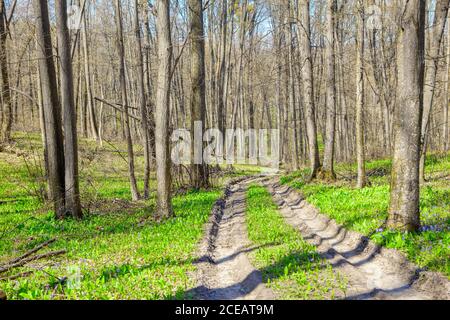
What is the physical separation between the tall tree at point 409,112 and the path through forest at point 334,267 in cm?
97

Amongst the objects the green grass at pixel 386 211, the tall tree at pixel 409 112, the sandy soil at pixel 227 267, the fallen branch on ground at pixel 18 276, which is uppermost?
the tall tree at pixel 409 112

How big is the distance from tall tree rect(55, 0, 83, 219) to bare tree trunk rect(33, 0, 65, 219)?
1.03 ft

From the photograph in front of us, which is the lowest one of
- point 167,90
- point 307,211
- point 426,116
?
point 307,211

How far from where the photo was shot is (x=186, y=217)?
11039 millimetres

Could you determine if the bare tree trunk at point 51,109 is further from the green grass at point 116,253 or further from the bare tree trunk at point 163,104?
the bare tree trunk at point 163,104

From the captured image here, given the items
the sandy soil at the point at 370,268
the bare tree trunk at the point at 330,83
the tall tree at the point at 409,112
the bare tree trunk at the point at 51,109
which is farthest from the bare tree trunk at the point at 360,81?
the bare tree trunk at the point at 51,109

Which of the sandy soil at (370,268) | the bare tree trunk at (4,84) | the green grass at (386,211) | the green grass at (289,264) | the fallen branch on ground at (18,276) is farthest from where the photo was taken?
the bare tree trunk at (4,84)

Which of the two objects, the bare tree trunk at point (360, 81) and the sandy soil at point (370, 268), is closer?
the sandy soil at point (370, 268)

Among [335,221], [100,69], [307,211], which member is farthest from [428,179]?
[100,69]

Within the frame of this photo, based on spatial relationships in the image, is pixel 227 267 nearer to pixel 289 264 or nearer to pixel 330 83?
pixel 289 264

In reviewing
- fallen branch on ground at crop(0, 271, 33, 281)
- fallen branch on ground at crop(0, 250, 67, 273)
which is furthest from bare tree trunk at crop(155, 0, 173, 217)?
fallen branch on ground at crop(0, 271, 33, 281)

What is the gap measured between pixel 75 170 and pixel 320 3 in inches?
993

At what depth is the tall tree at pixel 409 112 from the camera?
744 centimetres
